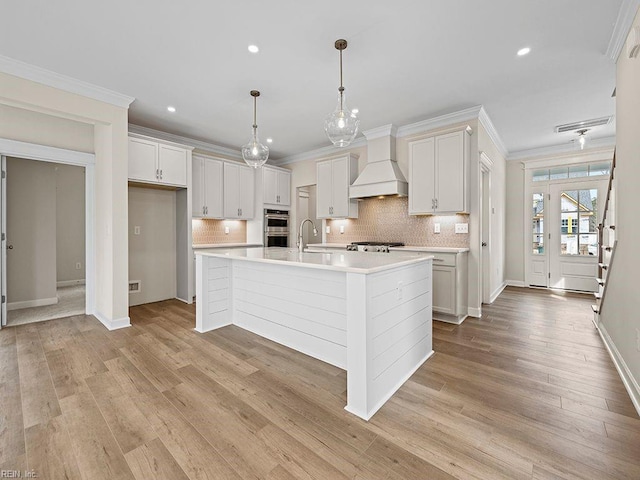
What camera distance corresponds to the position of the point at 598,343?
9.69ft

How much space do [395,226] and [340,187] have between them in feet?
3.95

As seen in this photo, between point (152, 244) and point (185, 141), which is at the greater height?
point (185, 141)

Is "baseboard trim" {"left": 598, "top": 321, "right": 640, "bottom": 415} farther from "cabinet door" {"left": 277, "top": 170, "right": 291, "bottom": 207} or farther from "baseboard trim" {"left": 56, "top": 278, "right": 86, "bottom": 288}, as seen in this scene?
"baseboard trim" {"left": 56, "top": 278, "right": 86, "bottom": 288}

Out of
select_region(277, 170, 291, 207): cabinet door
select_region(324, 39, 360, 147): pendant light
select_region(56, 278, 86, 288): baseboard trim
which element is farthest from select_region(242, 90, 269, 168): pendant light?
select_region(56, 278, 86, 288): baseboard trim

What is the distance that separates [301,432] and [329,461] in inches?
10.3

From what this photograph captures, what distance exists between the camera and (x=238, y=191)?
5.54 metres

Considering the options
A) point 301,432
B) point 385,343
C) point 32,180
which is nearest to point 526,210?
point 385,343

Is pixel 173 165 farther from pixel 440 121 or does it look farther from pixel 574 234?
pixel 574 234

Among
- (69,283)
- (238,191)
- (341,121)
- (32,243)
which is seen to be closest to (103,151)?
(32,243)

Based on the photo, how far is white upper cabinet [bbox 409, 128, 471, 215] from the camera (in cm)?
385

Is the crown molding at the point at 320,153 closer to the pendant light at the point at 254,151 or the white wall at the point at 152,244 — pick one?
the pendant light at the point at 254,151

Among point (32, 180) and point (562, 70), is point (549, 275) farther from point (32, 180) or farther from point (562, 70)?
point (32, 180)

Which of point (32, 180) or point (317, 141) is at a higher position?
point (317, 141)

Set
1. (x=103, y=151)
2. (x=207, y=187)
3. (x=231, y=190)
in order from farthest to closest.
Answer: (x=231, y=190) → (x=207, y=187) → (x=103, y=151)
